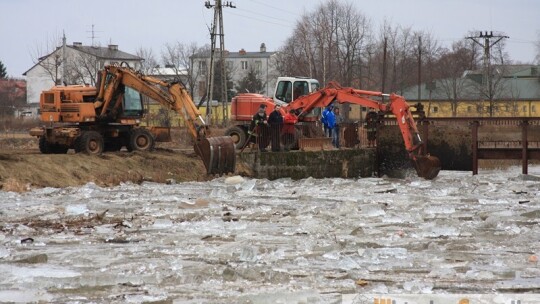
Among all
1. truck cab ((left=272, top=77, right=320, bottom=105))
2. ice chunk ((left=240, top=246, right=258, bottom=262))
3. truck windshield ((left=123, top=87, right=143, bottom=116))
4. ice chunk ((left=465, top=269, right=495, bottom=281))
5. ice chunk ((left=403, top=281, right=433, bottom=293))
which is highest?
truck cab ((left=272, top=77, right=320, bottom=105))

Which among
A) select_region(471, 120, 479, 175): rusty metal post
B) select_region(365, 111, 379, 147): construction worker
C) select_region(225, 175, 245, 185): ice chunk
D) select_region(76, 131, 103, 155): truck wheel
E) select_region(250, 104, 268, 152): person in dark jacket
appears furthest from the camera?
select_region(365, 111, 379, 147): construction worker

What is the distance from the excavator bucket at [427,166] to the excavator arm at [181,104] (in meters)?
5.85

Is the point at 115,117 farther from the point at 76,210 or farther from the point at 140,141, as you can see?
the point at 76,210

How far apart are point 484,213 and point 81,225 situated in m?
7.90

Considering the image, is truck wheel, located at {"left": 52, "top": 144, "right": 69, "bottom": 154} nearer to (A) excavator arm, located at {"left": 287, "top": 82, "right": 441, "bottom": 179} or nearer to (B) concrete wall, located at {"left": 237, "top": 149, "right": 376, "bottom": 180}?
(B) concrete wall, located at {"left": 237, "top": 149, "right": 376, "bottom": 180}

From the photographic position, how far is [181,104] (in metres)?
27.9

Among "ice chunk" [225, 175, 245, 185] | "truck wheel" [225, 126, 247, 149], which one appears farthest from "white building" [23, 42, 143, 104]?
"ice chunk" [225, 175, 245, 185]

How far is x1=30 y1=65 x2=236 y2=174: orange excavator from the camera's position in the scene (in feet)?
90.2

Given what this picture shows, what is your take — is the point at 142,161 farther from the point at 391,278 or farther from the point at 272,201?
the point at 391,278

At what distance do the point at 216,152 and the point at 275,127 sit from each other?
381 centimetres

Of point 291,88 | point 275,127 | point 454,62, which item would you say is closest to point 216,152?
point 275,127

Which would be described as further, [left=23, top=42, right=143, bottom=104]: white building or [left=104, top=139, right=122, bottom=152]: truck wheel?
[left=23, top=42, right=143, bottom=104]: white building

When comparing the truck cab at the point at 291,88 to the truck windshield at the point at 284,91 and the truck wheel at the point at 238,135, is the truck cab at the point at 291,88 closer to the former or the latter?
the truck windshield at the point at 284,91

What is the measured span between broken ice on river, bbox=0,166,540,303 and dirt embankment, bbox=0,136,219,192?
59.3 inches
